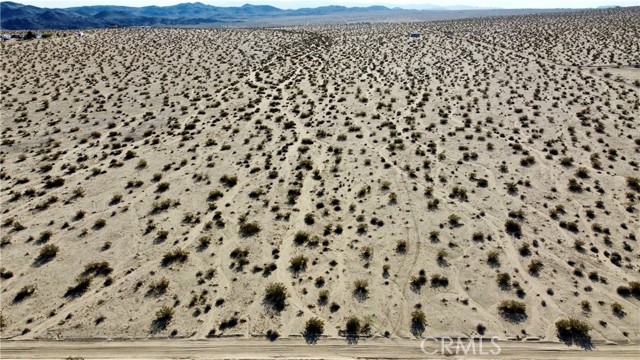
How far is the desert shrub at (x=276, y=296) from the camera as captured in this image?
50.6ft

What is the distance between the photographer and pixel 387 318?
1483cm

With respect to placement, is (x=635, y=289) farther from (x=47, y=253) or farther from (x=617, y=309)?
(x=47, y=253)

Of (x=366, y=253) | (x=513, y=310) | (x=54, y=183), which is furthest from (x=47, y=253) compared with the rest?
(x=513, y=310)

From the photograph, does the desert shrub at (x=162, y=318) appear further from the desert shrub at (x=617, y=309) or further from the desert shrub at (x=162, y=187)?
the desert shrub at (x=617, y=309)

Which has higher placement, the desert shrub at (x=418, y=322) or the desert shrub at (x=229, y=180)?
the desert shrub at (x=229, y=180)

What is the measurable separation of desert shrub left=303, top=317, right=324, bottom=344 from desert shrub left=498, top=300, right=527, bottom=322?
700cm

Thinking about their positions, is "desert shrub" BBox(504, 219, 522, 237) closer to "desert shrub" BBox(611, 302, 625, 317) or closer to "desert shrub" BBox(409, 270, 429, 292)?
"desert shrub" BBox(611, 302, 625, 317)

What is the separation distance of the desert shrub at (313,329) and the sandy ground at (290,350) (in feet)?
1.20

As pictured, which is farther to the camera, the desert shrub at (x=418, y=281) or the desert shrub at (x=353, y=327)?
the desert shrub at (x=418, y=281)

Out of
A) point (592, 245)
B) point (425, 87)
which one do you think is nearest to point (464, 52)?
point (425, 87)

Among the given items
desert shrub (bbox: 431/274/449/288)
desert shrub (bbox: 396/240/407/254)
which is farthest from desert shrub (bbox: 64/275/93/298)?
desert shrub (bbox: 431/274/449/288)

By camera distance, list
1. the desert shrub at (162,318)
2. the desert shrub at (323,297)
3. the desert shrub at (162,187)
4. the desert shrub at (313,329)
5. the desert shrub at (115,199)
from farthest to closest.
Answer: the desert shrub at (162,187) < the desert shrub at (115,199) < the desert shrub at (323,297) < the desert shrub at (162,318) < the desert shrub at (313,329)

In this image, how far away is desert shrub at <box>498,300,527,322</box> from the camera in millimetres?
14711

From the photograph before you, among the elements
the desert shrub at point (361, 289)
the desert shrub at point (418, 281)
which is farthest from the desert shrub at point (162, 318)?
the desert shrub at point (418, 281)
